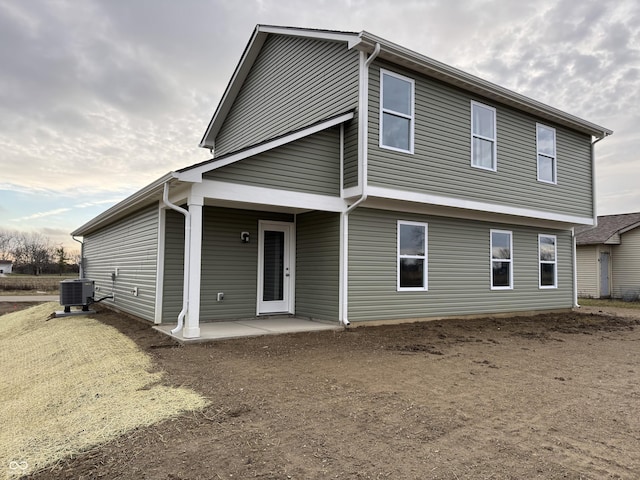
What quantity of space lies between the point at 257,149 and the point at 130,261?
5.00 metres

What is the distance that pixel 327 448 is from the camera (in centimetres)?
314

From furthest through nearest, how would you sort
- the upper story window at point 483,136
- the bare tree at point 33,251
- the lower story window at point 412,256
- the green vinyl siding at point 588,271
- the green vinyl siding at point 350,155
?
the bare tree at point 33,251, the green vinyl siding at point 588,271, the upper story window at point 483,136, the lower story window at point 412,256, the green vinyl siding at point 350,155

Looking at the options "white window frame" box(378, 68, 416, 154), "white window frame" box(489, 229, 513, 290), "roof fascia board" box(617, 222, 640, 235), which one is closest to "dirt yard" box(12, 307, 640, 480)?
"white window frame" box(489, 229, 513, 290)

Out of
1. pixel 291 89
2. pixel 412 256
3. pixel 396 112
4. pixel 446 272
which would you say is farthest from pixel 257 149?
pixel 446 272

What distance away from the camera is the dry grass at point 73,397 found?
3.35m

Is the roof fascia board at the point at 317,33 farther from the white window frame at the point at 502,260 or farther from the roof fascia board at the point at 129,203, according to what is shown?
the white window frame at the point at 502,260

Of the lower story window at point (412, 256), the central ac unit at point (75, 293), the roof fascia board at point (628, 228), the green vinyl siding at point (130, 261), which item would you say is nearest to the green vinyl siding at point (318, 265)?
the lower story window at point (412, 256)

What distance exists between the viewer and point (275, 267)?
9.48 m

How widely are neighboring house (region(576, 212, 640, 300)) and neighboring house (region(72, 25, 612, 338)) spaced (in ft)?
33.3

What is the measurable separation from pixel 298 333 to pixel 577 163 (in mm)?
10043

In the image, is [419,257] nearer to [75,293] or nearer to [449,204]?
[449,204]

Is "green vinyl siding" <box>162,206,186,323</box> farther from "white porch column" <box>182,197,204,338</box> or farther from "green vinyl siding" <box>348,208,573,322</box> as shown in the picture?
"green vinyl siding" <box>348,208,573,322</box>

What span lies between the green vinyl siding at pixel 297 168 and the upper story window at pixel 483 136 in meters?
3.64

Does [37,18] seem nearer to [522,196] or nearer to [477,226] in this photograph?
[477,226]
